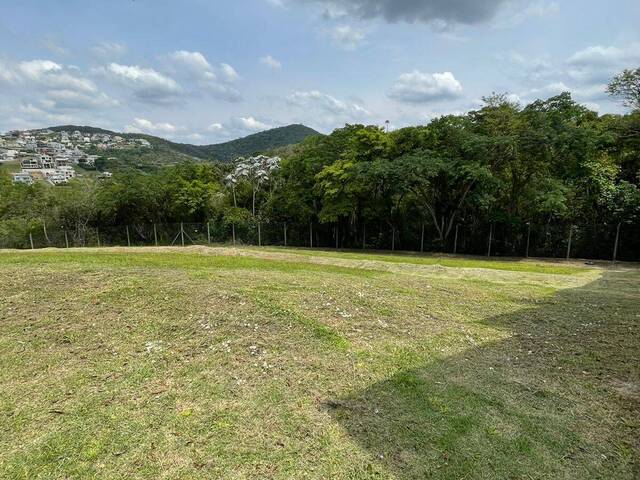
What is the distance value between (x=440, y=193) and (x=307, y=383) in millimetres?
17099

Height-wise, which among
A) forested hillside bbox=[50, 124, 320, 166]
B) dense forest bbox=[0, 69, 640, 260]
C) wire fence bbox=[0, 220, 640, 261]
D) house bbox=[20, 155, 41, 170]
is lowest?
wire fence bbox=[0, 220, 640, 261]

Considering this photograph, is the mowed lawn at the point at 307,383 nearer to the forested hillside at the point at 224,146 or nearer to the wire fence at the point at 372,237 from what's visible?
the wire fence at the point at 372,237

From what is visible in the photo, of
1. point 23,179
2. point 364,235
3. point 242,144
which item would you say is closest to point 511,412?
point 364,235

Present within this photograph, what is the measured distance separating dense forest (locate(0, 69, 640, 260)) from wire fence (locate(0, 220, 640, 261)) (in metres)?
0.06

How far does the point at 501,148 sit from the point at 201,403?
16250mm

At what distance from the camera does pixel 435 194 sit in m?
19.6

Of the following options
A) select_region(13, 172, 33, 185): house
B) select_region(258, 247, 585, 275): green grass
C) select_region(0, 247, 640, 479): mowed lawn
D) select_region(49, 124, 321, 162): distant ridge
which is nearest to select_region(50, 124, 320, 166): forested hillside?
select_region(49, 124, 321, 162): distant ridge

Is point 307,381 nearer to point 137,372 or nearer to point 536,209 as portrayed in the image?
point 137,372

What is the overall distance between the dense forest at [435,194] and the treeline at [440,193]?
0.06m

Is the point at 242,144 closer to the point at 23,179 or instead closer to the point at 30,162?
the point at 30,162

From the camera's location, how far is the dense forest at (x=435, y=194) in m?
16.1

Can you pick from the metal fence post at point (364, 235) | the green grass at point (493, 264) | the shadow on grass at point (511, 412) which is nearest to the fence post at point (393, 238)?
the metal fence post at point (364, 235)

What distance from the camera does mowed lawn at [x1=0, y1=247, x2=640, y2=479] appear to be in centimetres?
284

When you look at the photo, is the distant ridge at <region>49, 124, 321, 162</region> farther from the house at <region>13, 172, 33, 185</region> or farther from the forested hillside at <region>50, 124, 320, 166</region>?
the house at <region>13, 172, 33, 185</region>
